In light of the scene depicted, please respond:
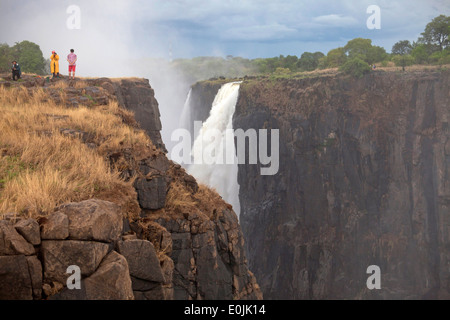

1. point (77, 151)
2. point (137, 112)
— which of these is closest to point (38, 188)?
point (77, 151)

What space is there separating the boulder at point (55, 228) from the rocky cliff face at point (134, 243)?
1cm

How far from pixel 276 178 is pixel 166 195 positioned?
91.7ft

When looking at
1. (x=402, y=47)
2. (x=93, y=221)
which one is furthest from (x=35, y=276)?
(x=402, y=47)

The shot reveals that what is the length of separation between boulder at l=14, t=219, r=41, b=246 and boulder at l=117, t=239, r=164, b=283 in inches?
49.5

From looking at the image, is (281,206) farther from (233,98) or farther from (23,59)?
(23,59)

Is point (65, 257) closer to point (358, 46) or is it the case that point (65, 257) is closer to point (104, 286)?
point (104, 286)

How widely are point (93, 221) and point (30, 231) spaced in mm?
882

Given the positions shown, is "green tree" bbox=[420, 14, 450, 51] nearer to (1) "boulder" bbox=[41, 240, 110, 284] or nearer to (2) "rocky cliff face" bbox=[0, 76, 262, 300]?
(2) "rocky cliff face" bbox=[0, 76, 262, 300]

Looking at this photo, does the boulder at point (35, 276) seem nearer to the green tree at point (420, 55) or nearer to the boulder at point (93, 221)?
the boulder at point (93, 221)

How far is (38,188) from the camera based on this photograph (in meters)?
7.48

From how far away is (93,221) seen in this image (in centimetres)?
650

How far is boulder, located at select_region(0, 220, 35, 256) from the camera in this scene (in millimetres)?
5945

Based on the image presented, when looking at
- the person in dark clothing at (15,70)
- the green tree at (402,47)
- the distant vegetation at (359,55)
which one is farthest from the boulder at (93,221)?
the green tree at (402,47)

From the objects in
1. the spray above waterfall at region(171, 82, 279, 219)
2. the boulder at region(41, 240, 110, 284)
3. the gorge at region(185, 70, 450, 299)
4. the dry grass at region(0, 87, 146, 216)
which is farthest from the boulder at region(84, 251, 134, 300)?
the spray above waterfall at region(171, 82, 279, 219)
